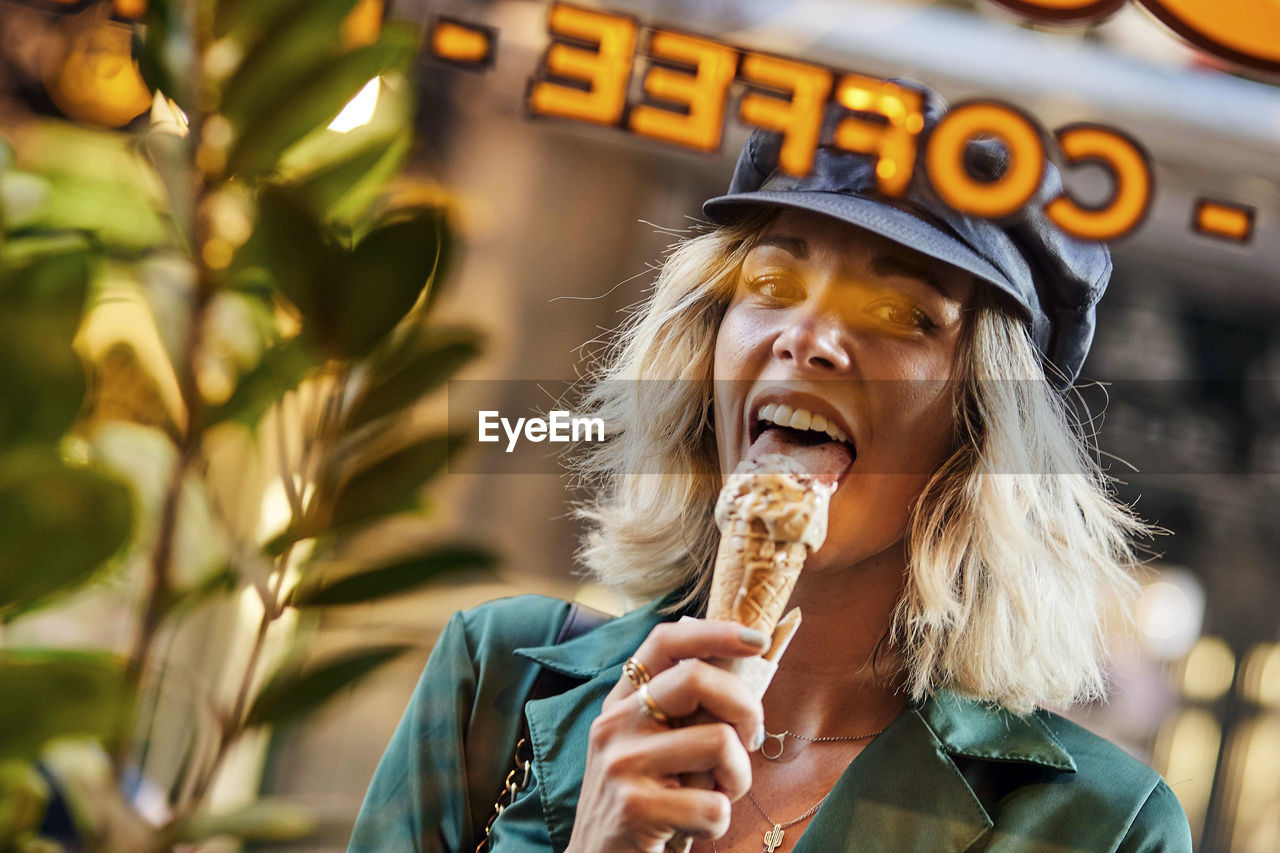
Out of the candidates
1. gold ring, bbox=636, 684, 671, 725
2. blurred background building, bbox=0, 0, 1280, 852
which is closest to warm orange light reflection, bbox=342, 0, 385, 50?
blurred background building, bbox=0, 0, 1280, 852

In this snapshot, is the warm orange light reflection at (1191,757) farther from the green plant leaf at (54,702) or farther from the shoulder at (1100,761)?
the green plant leaf at (54,702)

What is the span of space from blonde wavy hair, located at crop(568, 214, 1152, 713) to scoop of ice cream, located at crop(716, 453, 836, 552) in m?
0.20

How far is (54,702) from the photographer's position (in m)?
0.55

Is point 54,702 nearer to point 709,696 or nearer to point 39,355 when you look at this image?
point 39,355

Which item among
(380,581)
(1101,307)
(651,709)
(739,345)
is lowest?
(651,709)

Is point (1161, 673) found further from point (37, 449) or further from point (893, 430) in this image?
point (37, 449)

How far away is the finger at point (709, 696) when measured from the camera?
708mm

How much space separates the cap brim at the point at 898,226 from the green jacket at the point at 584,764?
1.45ft

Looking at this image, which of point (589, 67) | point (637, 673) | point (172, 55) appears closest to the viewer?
point (172, 55)

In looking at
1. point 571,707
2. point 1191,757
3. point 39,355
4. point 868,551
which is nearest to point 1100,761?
point 1191,757

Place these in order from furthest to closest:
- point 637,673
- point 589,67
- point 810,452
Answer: point 589,67, point 810,452, point 637,673

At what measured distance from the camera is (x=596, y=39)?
1009 mm

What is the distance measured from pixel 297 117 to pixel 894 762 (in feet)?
2.57

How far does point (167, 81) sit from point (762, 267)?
57 centimetres
